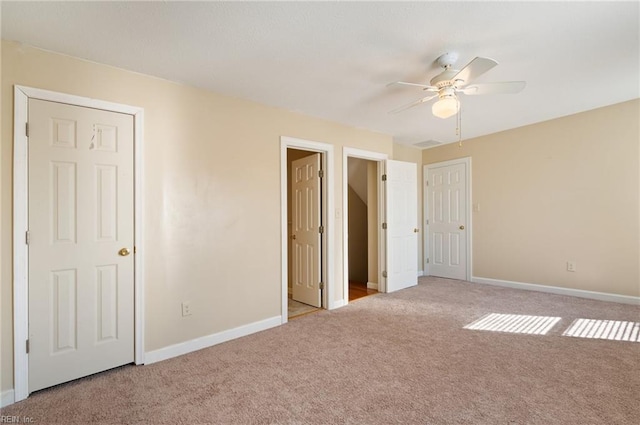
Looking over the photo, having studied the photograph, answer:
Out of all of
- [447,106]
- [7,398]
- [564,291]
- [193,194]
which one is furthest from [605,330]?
[7,398]

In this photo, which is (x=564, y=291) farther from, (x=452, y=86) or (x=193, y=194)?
(x=193, y=194)

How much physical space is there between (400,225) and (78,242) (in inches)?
152

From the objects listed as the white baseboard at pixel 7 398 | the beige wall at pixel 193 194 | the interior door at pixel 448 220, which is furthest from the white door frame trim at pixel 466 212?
the white baseboard at pixel 7 398

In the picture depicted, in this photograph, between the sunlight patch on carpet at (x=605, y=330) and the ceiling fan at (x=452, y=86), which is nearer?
the ceiling fan at (x=452, y=86)

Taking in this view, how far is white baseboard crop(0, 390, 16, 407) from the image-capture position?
1.87 meters

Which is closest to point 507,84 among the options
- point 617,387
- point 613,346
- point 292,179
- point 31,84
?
point 617,387

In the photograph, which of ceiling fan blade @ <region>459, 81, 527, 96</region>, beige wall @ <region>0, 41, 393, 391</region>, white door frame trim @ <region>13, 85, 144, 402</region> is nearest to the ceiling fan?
ceiling fan blade @ <region>459, 81, 527, 96</region>

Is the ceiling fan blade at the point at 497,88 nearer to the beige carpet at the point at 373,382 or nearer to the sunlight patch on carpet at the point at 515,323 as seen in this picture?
the beige carpet at the point at 373,382

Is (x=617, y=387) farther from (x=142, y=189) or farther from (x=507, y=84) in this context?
(x=142, y=189)

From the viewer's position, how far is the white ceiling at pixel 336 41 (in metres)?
1.75

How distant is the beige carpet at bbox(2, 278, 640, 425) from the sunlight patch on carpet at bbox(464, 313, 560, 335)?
97 millimetres

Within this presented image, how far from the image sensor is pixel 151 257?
2479 millimetres

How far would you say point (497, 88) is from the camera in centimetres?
228

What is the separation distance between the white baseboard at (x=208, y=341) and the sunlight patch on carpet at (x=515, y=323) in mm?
2051
